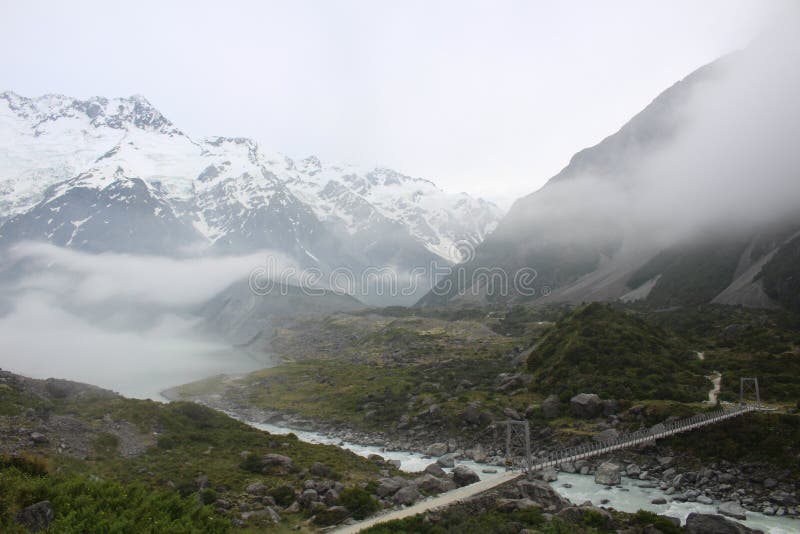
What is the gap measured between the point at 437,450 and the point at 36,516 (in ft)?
164

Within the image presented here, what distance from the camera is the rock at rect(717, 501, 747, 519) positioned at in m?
39.1

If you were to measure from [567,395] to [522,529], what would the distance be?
45272 mm

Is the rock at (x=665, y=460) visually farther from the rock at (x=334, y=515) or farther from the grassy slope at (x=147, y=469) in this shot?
the rock at (x=334, y=515)

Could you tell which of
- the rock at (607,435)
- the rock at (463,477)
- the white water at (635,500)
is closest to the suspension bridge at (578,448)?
the rock at (607,435)

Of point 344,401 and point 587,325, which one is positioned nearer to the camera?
point 587,325

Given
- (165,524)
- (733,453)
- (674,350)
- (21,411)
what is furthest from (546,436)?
(21,411)

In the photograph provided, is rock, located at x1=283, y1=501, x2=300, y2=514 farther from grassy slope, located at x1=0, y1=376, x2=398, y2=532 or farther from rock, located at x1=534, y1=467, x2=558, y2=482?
rock, located at x1=534, y1=467, x2=558, y2=482

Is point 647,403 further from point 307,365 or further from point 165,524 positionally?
point 307,365

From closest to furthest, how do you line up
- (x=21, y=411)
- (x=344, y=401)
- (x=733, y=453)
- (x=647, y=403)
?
(x=733, y=453) < (x=21, y=411) < (x=647, y=403) < (x=344, y=401)

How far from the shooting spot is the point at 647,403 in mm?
64500

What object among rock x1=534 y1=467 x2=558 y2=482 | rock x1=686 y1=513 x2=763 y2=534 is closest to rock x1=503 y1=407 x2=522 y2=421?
rock x1=534 y1=467 x2=558 y2=482

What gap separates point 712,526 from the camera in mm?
33625

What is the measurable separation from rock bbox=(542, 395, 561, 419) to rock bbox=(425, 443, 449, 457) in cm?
1501

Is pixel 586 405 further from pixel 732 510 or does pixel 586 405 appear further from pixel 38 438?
pixel 38 438
